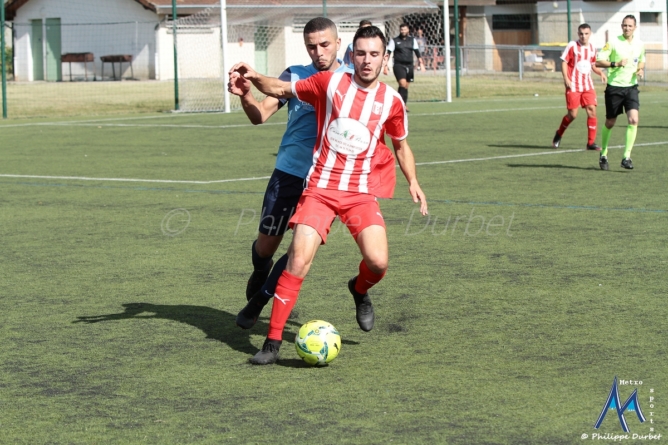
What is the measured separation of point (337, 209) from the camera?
579 cm

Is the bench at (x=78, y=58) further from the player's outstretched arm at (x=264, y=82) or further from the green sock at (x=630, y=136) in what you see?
the player's outstretched arm at (x=264, y=82)

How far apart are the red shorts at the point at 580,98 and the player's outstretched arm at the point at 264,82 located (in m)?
11.6

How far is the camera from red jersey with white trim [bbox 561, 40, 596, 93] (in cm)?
1692

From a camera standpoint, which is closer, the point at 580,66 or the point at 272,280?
the point at 272,280

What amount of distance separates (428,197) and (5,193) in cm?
A: 516

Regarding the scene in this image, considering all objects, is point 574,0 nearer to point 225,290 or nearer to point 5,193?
point 5,193

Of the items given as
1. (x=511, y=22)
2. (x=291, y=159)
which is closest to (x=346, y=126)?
(x=291, y=159)

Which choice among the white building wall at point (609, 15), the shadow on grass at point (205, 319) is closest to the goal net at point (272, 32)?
the white building wall at point (609, 15)

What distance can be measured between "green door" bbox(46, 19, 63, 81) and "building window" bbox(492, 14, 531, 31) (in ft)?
70.0

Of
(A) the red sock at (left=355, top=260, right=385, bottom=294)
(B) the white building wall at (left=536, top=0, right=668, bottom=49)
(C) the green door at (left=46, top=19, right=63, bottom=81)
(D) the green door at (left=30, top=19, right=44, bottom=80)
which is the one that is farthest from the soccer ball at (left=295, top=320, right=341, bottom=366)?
(B) the white building wall at (left=536, top=0, right=668, bottom=49)

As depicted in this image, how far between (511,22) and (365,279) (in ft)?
163

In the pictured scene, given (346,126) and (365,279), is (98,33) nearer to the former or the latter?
(365,279)

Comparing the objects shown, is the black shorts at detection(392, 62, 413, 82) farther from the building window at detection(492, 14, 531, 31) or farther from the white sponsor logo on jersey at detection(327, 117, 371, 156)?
the building window at detection(492, 14, 531, 31)

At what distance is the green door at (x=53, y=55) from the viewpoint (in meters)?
49.1
